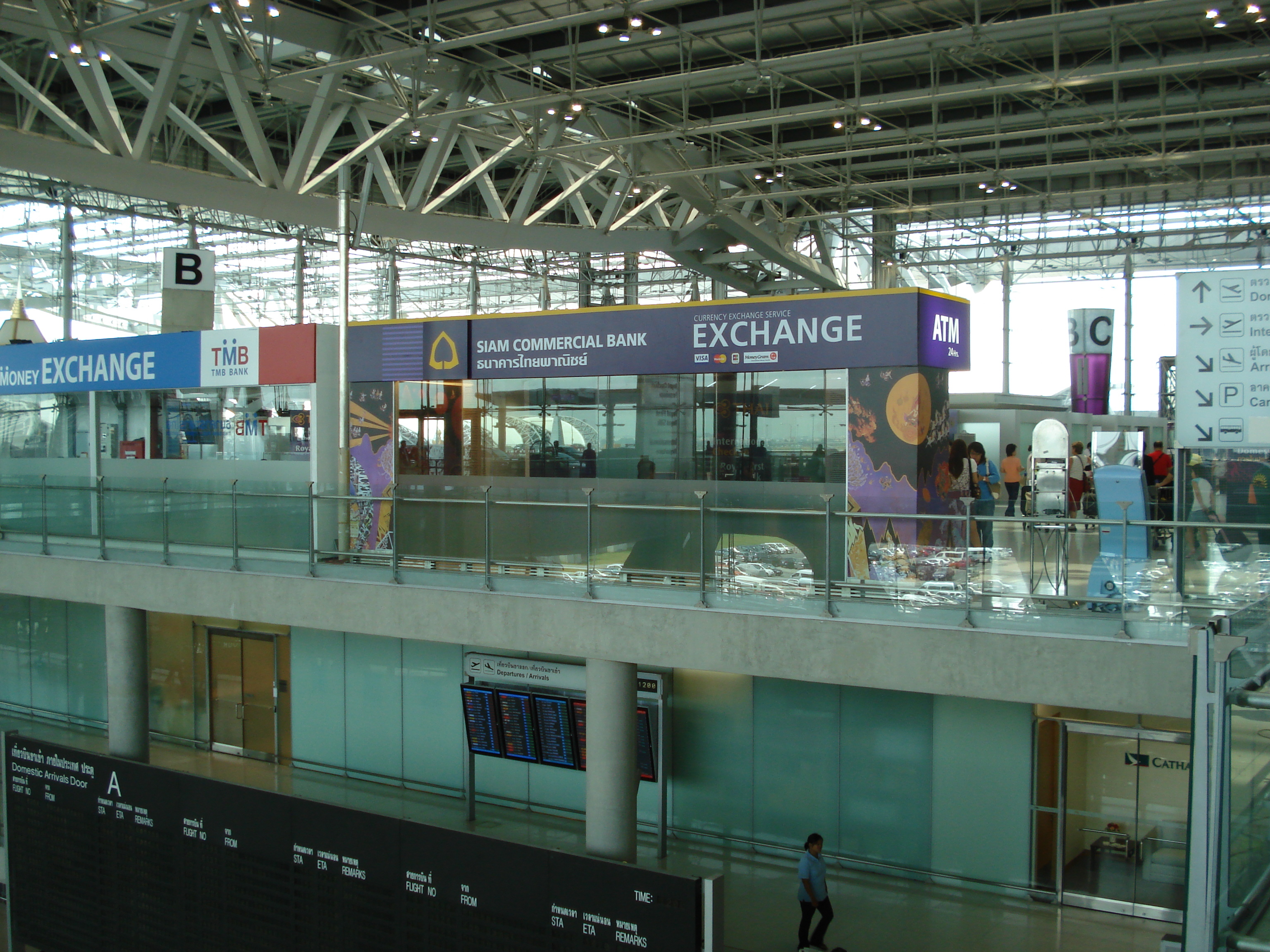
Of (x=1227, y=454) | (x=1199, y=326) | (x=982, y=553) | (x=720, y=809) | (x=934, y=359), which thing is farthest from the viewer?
(x=720, y=809)

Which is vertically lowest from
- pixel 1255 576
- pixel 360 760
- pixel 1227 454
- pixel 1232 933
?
pixel 360 760

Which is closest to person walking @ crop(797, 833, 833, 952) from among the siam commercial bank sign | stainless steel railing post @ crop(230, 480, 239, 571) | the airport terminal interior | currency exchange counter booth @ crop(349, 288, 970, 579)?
the airport terminal interior

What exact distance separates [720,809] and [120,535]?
8343mm

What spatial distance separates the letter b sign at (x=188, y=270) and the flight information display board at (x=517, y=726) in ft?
33.0

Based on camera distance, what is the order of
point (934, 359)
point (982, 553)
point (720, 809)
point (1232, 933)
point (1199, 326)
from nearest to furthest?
point (1232, 933) → point (1199, 326) → point (982, 553) → point (934, 359) → point (720, 809)

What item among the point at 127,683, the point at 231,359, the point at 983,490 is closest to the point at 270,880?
the point at 127,683

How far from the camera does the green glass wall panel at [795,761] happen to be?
1241 cm

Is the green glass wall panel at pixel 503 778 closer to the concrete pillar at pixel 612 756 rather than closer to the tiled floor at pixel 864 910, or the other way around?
the tiled floor at pixel 864 910

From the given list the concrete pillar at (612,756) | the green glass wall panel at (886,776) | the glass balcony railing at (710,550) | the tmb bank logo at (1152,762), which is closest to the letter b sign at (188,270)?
the glass balcony railing at (710,550)

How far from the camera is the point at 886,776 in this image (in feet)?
39.6

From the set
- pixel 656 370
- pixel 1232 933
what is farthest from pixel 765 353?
pixel 1232 933

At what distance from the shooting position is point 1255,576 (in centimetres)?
770

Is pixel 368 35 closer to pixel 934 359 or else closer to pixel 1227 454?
pixel 934 359

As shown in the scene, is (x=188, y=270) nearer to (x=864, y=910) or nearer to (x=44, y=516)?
(x=44, y=516)
